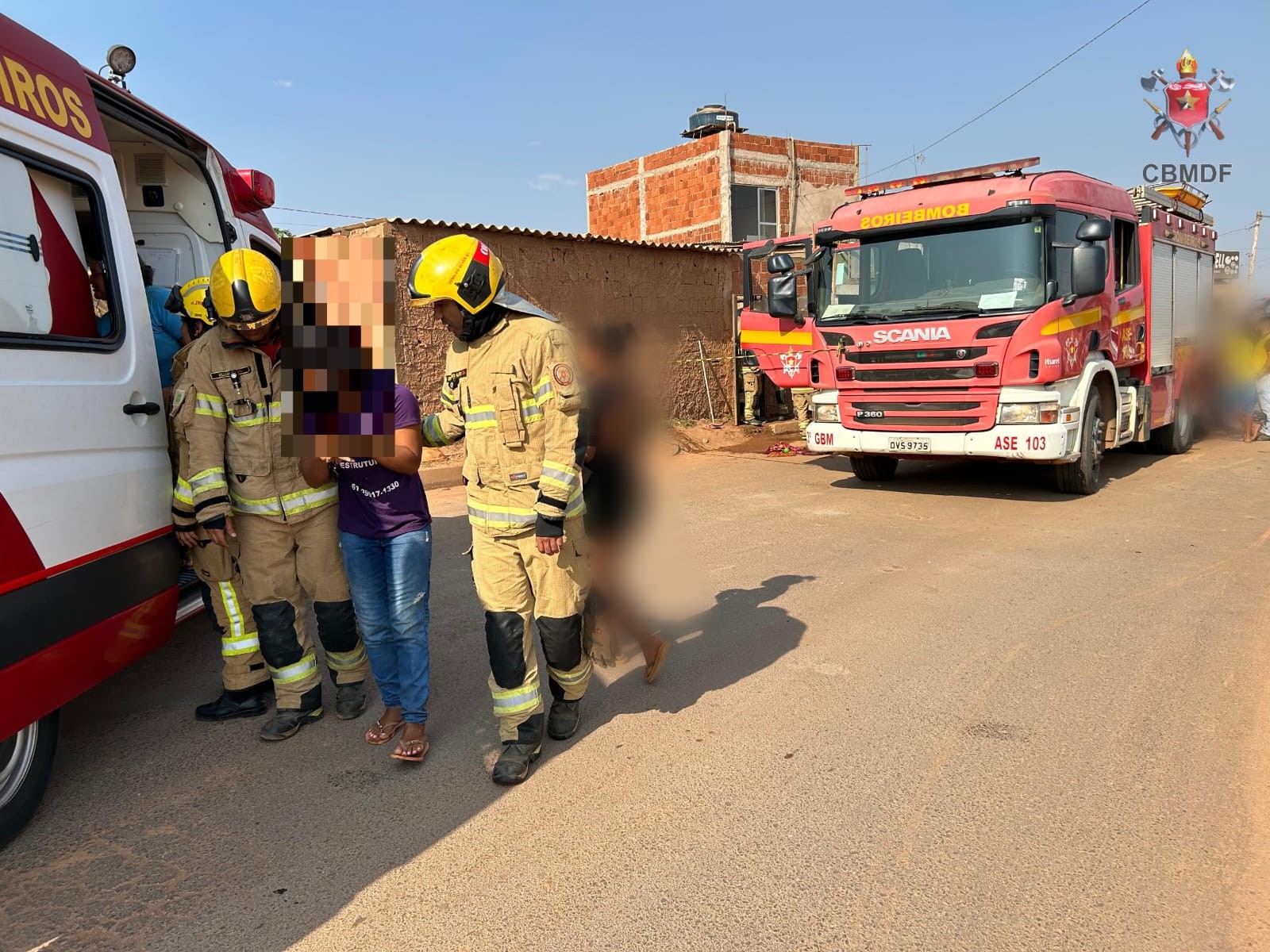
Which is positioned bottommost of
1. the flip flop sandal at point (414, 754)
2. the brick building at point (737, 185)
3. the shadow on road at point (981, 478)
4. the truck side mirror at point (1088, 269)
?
the flip flop sandal at point (414, 754)

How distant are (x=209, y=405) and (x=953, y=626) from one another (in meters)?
3.69

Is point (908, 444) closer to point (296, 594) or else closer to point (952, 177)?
point (952, 177)

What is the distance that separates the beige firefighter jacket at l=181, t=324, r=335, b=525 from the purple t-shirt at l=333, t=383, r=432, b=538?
8.1 inches

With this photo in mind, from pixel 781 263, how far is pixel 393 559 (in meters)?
6.50

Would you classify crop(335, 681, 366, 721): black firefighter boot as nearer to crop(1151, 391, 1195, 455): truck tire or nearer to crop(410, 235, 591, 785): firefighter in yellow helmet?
crop(410, 235, 591, 785): firefighter in yellow helmet

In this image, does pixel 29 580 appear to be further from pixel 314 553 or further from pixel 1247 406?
pixel 1247 406

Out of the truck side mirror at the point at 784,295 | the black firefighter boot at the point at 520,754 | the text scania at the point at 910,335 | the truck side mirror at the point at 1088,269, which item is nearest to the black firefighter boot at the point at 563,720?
the black firefighter boot at the point at 520,754

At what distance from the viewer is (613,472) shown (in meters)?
3.96

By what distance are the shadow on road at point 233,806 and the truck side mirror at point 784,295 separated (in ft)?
17.1

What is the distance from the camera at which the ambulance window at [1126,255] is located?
8789mm

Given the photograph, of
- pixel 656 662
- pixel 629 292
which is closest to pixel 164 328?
pixel 656 662

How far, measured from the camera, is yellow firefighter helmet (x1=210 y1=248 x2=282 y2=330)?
3.19 m

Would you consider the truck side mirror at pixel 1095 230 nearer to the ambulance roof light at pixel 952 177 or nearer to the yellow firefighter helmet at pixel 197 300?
the ambulance roof light at pixel 952 177

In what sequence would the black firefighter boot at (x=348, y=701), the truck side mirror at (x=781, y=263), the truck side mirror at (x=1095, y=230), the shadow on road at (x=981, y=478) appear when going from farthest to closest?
Answer: the truck side mirror at (x=781, y=263) < the shadow on road at (x=981, y=478) < the truck side mirror at (x=1095, y=230) < the black firefighter boot at (x=348, y=701)
